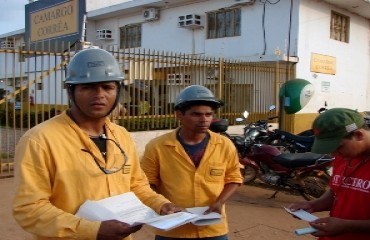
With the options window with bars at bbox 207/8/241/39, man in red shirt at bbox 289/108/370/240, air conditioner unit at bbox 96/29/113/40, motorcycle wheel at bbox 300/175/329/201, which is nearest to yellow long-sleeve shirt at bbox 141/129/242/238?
man in red shirt at bbox 289/108/370/240

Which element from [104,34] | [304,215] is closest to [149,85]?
[304,215]

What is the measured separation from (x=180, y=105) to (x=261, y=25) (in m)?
10.7

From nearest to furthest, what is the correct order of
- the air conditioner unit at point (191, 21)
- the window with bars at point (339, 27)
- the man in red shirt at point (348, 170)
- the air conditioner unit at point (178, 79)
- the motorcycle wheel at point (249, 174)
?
the man in red shirt at point (348, 170)
the motorcycle wheel at point (249, 174)
the air conditioner unit at point (178, 79)
the window with bars at point (339, 27)
the air conditioner unit at point (191, 21)

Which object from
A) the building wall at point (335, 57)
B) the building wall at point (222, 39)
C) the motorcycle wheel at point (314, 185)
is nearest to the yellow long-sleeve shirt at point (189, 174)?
the motorcycle wheel at point (314, 185)

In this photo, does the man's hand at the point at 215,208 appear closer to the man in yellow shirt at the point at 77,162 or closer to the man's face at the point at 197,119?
the man's face at the point at 197,119

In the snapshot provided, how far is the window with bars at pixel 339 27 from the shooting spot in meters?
13.6

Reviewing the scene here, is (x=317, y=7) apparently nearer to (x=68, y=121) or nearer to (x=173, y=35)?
(x=173, y=35)

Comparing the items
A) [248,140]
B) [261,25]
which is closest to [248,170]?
[248,140]

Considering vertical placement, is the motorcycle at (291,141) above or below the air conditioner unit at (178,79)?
below

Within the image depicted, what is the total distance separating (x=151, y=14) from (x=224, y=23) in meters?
3.28

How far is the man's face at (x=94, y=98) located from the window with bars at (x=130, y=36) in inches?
604

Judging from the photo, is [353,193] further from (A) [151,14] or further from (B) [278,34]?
(A) [151,14]

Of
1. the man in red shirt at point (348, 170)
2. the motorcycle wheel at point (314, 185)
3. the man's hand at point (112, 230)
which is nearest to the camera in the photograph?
the man's hand at point (112, 230)

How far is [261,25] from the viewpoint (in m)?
12.6
